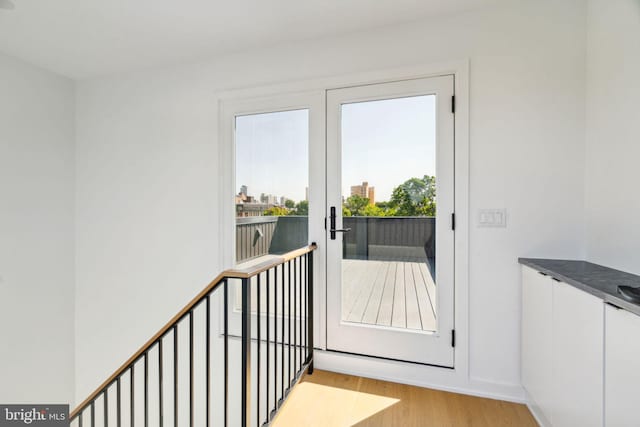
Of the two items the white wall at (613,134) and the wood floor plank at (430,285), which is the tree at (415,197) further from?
the white wall at (613,134)

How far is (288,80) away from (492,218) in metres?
1.78

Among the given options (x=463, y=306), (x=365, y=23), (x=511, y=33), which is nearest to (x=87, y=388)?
(x=463, y=306)

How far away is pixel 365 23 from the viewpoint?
6.79ft

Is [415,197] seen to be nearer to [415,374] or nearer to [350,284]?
[350,284]

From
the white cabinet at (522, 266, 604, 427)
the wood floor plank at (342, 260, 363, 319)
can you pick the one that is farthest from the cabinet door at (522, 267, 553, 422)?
the wood floor plank at (342, 260, 363, 319)

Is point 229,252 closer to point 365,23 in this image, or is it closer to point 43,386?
point 365,23

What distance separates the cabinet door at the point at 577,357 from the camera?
1.12 metres

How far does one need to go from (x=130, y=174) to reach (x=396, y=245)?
8.37 feet

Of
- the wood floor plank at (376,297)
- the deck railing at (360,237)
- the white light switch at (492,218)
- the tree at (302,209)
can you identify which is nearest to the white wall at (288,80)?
the white light switch at (492,218)

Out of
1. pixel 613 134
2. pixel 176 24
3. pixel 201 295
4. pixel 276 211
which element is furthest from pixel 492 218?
pixel 176 24

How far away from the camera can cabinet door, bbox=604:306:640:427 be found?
94 centimetres

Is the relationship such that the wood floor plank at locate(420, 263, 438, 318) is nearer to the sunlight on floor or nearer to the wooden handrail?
the sunlight on floor

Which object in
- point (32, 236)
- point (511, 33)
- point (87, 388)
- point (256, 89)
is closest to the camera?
point (511, 33)

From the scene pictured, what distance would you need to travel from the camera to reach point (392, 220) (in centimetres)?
214
